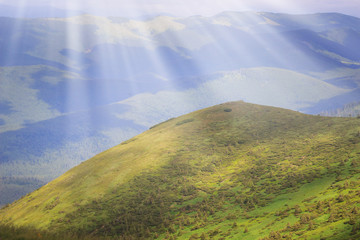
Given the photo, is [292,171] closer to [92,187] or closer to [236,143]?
[236,143]

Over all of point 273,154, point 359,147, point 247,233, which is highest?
point 359,147

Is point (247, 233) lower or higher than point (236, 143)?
higher

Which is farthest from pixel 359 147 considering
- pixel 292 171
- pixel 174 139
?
pixel 174 139

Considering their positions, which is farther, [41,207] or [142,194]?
[41,207]

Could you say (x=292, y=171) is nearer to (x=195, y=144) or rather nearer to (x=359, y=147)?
(x=359, y=147)

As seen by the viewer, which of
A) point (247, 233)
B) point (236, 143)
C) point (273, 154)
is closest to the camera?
point (247, 233)

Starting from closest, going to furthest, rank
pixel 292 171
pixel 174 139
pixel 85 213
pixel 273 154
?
pixel 292 171
pixel 85 213
pixel 273 154
pixel 174 139
